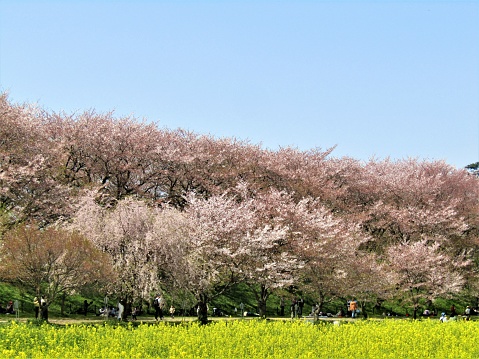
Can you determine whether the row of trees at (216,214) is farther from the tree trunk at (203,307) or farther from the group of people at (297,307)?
the group of people at (297,307)

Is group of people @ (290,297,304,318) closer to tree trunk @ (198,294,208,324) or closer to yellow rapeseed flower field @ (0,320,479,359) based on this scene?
tree trunk @ (198,294,208,324)

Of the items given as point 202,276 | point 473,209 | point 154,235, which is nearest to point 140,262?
point 154,235

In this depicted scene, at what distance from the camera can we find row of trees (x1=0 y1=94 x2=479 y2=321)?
30.8 m

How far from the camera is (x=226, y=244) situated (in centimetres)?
3412

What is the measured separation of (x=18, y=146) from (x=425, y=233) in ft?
119

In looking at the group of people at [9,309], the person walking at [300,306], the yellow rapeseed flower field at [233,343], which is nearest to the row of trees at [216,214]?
the person walking at [300,306]

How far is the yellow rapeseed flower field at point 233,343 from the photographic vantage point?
15.7 meters

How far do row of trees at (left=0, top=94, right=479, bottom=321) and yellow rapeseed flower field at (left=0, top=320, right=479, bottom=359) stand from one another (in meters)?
9.53

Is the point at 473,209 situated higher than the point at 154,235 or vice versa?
the point at 473,209

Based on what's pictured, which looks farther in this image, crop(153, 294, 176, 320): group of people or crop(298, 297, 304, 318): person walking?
crop(298, 297, 304, 318): person walking

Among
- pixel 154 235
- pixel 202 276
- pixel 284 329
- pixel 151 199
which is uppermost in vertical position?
pixel 151 199

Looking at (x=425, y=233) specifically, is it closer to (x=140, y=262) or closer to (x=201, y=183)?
(x=201, y=183)

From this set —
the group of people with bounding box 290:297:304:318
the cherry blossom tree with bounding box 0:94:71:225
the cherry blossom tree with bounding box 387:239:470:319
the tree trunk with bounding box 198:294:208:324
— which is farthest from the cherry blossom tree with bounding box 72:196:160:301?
the cherry blossom tree with bounding box 387:239:470:319

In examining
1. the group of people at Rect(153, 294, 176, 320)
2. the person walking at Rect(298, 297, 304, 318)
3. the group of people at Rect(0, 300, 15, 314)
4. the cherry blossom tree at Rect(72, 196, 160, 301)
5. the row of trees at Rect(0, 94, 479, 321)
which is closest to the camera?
the cherry blossom tree at Rect(72, 196, 160, 301)
